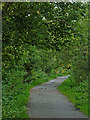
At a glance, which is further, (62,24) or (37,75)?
(37,75)

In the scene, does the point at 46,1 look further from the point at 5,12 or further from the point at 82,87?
the point at 82,87

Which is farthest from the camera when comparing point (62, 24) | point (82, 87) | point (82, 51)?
point (82, 51)

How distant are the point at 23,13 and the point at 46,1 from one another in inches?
42.1

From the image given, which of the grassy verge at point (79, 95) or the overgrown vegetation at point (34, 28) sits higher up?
the overgrown vegetation at point (34, 28)

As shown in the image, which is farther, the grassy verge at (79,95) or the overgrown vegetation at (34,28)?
the grassy verge at (79,95)

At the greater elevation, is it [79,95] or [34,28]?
[34,28]

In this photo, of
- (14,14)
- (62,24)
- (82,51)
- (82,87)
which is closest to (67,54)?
(82,51)

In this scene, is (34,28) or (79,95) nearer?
(34,28)

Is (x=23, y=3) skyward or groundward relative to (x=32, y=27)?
skyward

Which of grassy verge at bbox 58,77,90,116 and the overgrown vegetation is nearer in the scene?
the overgrown vegetation

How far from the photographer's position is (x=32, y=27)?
349 inches

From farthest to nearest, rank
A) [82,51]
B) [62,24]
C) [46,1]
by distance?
1. [82,51]
2. [62,24]
3. [46,1]

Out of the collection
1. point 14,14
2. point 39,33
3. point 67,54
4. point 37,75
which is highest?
point 14,14

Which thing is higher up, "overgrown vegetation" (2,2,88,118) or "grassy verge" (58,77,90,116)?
"overgrown vegetation" (2,2,88,118)
